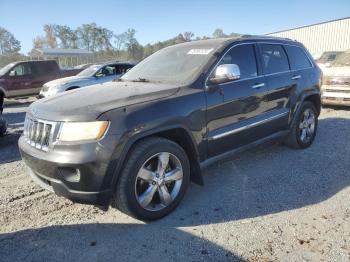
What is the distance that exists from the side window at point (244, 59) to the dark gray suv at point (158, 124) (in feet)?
0.04

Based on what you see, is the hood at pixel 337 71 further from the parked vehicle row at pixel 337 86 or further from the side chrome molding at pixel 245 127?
the side chrome molding at pixel 245 127

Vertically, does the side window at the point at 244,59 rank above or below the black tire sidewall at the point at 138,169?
above

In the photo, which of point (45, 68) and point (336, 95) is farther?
point (45, 68)

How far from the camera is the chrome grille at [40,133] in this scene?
3.06 m

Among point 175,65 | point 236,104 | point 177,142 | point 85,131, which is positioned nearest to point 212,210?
point 177,142

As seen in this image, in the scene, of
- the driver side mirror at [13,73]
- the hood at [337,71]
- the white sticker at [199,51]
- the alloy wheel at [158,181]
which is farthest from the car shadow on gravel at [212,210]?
the driver side mirror at [13,73]

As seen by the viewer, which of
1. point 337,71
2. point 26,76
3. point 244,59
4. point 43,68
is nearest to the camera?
point 244,59

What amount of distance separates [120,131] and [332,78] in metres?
8.14

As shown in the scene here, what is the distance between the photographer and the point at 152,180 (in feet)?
10.9

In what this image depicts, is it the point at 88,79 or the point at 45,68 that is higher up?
the point at 45,68

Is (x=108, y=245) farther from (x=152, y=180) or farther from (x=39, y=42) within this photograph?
(x=39, y=42)

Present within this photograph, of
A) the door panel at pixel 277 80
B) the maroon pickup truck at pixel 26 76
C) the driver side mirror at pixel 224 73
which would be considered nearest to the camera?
the driver side mirror at pixel 224 73

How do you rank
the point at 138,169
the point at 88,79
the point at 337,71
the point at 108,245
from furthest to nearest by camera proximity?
the point at 88,79 < the point at 337,71 < the point at 138,169 < the point at 108,245

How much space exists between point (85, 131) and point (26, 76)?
13.7 metres
